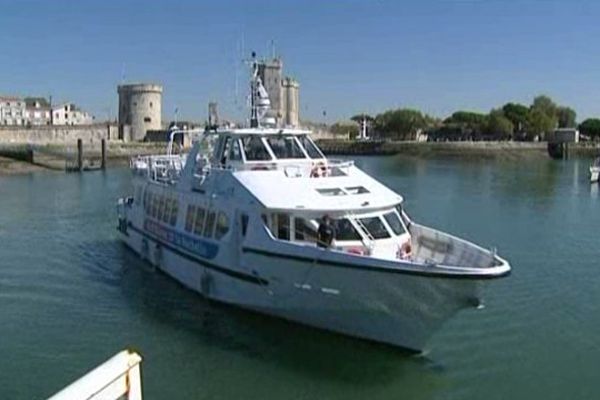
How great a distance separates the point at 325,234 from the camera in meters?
Result: 13.9

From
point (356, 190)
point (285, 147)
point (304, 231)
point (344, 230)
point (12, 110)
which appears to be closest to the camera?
point (344, 230)

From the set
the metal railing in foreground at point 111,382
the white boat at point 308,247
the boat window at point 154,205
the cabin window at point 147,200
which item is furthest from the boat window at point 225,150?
the metal railing in foreground at point 111,382

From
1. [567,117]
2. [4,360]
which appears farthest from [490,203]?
[567,117]

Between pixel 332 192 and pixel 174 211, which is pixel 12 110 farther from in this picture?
pixel 332 192

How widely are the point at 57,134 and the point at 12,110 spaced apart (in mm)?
44712

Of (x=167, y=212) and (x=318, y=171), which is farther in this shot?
(x=167, y=212)

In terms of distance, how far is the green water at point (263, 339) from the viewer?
490 inches

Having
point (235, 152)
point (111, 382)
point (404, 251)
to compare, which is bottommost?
point (404, 251)

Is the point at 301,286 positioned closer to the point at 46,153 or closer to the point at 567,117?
the point at 46,153

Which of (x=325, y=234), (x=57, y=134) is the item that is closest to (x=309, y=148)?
(x=325, y=234)

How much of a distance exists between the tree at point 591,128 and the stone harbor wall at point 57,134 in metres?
109

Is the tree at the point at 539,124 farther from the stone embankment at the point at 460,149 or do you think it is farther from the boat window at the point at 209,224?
the boat window at the point at 209,224

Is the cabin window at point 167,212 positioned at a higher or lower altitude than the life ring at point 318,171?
lower

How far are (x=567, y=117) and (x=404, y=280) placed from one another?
163527mm
